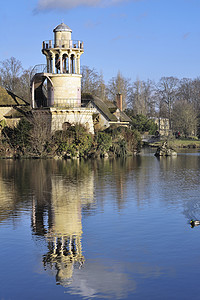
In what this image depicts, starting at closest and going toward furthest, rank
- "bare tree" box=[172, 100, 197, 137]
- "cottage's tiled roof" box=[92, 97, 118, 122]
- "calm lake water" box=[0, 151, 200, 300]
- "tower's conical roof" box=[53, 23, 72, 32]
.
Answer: "calm lake water" box=[0, 151, 200, 300] < "tower's conical roof" box=[53, 23, 72, 32] < "cottage's tiled roof" box=[92, 97, 118, 122] < "bare tree" box=[172, 100, 197, 137]

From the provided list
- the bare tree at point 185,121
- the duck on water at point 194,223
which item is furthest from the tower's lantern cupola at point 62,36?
the bare tree at point 185,121

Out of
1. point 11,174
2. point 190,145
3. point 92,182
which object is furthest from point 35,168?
point 190,145

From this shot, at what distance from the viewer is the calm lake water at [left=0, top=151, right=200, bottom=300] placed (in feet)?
33.3

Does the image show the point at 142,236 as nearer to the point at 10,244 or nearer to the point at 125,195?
the point at 10,244

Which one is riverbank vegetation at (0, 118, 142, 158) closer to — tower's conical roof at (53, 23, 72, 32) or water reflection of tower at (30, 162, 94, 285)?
tower's conical roof at (53, 23, 72, 32)

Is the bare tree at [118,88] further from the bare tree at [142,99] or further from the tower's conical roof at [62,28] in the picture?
the tower's conical roof at [62,28]

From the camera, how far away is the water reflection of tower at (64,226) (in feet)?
37.9

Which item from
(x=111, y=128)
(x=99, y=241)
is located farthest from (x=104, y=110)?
(x=99, y=241)

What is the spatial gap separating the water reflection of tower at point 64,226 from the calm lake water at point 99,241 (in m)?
0.03

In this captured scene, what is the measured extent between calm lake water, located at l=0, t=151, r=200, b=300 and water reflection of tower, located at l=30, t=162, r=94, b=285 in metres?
0.03

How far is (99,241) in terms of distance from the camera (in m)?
13.6

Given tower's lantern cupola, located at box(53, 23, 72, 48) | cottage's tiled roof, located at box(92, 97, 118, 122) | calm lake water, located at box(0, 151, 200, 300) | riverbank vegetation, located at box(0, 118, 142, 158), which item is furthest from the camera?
cottage's tiled roof, located at box(92, 97, 118, 122)

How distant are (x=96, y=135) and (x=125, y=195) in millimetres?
26208

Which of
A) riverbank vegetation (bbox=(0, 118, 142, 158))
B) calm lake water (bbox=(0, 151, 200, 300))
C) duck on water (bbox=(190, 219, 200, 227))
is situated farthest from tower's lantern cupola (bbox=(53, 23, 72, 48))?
duck on water (bbox=(190, 219, 200, 227))
